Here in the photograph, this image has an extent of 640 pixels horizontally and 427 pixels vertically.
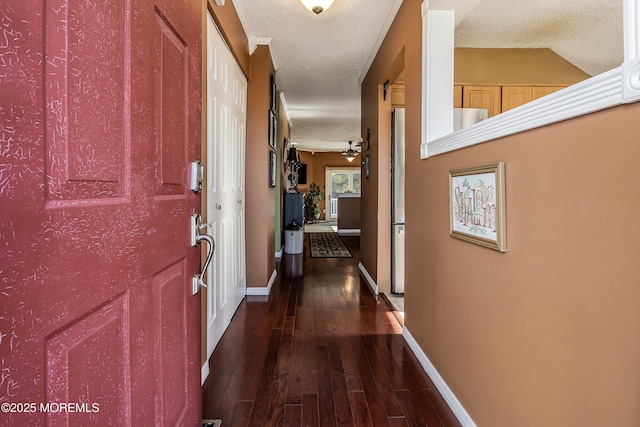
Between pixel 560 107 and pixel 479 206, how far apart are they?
22.2 inches

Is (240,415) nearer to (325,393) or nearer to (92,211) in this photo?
(325,393)

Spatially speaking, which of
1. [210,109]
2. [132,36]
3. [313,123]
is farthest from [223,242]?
[313,123]

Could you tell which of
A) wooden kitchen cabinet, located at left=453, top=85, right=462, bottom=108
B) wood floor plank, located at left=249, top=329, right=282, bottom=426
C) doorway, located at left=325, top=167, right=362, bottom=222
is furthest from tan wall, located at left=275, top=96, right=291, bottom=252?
doorway, located at left=325, top=167, right=362, bottom=222

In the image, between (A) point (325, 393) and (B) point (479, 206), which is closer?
(B) point (479, 206)

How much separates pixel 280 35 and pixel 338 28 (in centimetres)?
58

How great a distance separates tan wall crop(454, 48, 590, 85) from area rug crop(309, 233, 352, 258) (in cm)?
345

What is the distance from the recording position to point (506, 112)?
1226mm

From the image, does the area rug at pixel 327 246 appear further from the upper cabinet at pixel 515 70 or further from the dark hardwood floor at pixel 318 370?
the upper cabinet at pixel 515 70

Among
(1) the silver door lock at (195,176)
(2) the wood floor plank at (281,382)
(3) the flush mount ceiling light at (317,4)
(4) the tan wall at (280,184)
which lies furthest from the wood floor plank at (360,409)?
(4) the tan wall at (280,184)

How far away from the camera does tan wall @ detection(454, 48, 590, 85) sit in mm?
3434

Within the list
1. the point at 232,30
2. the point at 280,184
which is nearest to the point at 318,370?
the point at 232,30

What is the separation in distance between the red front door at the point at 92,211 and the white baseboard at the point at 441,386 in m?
1.25

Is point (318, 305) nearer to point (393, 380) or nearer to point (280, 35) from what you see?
point (393, 380)

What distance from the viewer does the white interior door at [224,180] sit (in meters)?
2.21
